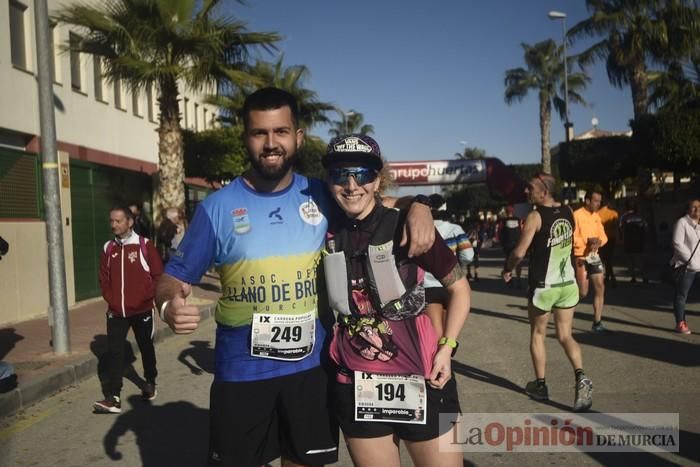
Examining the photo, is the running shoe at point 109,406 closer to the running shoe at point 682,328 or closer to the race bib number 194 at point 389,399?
the race bib number 194 at point 389,399

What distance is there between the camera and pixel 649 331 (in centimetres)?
896

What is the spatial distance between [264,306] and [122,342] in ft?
12.8

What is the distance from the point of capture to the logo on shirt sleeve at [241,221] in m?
2.79

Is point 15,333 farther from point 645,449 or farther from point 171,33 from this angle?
point 645,449

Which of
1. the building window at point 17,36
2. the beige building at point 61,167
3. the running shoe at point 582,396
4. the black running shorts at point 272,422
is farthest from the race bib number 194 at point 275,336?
the building window at point 17,36

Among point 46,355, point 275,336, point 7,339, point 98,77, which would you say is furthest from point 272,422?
point 98,77

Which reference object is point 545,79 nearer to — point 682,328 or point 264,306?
point 682,328

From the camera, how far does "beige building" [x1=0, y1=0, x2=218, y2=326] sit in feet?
37.0

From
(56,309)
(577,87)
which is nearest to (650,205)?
(577,87)

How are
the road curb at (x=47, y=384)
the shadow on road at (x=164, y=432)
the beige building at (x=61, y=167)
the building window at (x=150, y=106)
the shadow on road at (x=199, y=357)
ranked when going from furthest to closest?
the building window at (x=150, y=106), the beige building at (x=61, y=167), the shadow on road at (x=199, y=357), the road curb at (x=47, y=384), the shadow on road at (x=164, y=432)

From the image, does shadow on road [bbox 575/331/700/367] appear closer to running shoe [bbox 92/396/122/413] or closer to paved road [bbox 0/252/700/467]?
paved road [bbox 0/252/700/467]

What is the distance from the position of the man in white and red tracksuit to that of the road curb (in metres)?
0.87

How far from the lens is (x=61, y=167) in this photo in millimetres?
12539

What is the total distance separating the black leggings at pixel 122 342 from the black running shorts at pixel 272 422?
3523mm
